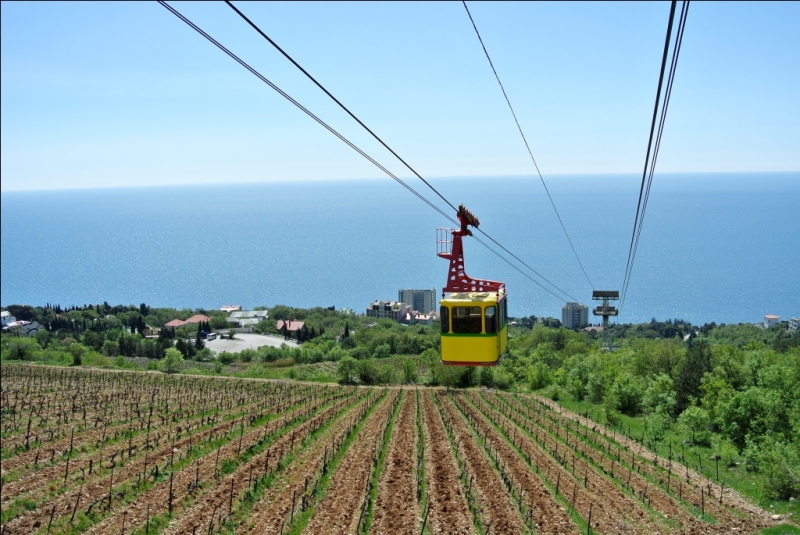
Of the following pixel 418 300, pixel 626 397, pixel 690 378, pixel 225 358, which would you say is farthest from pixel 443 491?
pixel 418 300

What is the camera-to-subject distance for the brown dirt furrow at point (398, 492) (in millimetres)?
12938

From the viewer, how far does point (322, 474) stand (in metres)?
16.3

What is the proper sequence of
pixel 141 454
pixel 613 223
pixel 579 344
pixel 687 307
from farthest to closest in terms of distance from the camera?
pixel 613 223 → pixel 687 307 → pixel 579 344 → pixel 141 454

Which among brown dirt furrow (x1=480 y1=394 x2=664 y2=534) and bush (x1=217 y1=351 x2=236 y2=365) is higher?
bush (x1=217 y1=351 x2=236 y2=365)

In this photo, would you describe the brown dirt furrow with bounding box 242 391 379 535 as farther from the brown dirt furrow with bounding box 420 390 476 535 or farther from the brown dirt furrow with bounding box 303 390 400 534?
the brown dirt furrow with bounding box 420 390 476 535

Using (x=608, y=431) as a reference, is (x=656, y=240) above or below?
above

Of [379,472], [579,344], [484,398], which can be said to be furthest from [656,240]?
[379,472]

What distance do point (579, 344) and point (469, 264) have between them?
273ft

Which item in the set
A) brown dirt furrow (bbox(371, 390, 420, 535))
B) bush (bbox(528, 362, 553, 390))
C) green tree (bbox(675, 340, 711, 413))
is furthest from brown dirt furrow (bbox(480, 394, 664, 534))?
bush (bbox(528, 362, 553, 390))

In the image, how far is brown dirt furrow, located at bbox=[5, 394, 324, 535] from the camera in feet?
36.4

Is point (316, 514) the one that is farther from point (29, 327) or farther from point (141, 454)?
point (29, 327)

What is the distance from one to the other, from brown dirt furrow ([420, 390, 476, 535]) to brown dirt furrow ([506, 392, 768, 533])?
520 cm

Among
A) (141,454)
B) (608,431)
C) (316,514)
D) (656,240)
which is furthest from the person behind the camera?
(656,240)

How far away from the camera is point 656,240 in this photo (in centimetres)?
16000
